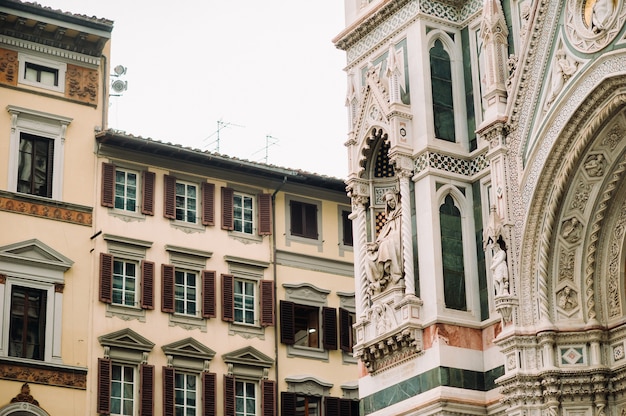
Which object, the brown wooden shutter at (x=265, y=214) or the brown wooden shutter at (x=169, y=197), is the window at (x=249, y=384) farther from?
the brown wooden shutter at (x=169, y=197)

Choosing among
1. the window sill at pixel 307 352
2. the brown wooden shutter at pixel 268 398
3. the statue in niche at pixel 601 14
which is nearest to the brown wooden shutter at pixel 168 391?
the brown wooden shutter at pixel 268 398

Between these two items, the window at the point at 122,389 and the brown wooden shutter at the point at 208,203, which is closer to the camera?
the window at the point at 122,389

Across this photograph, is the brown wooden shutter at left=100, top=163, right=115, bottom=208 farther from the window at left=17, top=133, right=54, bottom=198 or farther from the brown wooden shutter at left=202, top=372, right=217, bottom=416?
the brown wooden shutter at left=202, top=372, right=217, bottom=416

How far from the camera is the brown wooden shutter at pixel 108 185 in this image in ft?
145

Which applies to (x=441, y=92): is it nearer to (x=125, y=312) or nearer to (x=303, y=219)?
(x=125, y=312)

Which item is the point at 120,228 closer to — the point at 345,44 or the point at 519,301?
the point at 345,44

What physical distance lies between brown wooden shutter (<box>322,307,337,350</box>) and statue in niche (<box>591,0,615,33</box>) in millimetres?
22078

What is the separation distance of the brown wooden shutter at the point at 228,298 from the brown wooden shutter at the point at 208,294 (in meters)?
0.36

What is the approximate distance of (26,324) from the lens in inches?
1626

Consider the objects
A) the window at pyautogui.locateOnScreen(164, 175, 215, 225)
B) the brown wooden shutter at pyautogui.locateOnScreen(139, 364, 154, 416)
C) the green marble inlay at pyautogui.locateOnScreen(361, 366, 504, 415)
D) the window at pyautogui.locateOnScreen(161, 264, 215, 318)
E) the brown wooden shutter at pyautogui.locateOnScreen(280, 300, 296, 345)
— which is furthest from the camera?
the brown wooden shutter at pyautogui.locateOnScreen(280, 300, 296, 345)

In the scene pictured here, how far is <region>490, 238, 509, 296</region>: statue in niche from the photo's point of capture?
26575mm

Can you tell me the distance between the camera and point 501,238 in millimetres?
26953

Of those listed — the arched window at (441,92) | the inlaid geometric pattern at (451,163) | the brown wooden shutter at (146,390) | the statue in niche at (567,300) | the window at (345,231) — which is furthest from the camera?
the window at (345,231)

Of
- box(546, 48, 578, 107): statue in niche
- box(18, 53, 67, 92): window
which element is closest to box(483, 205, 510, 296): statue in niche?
box(546, 48, 578, 107): statue in niche
